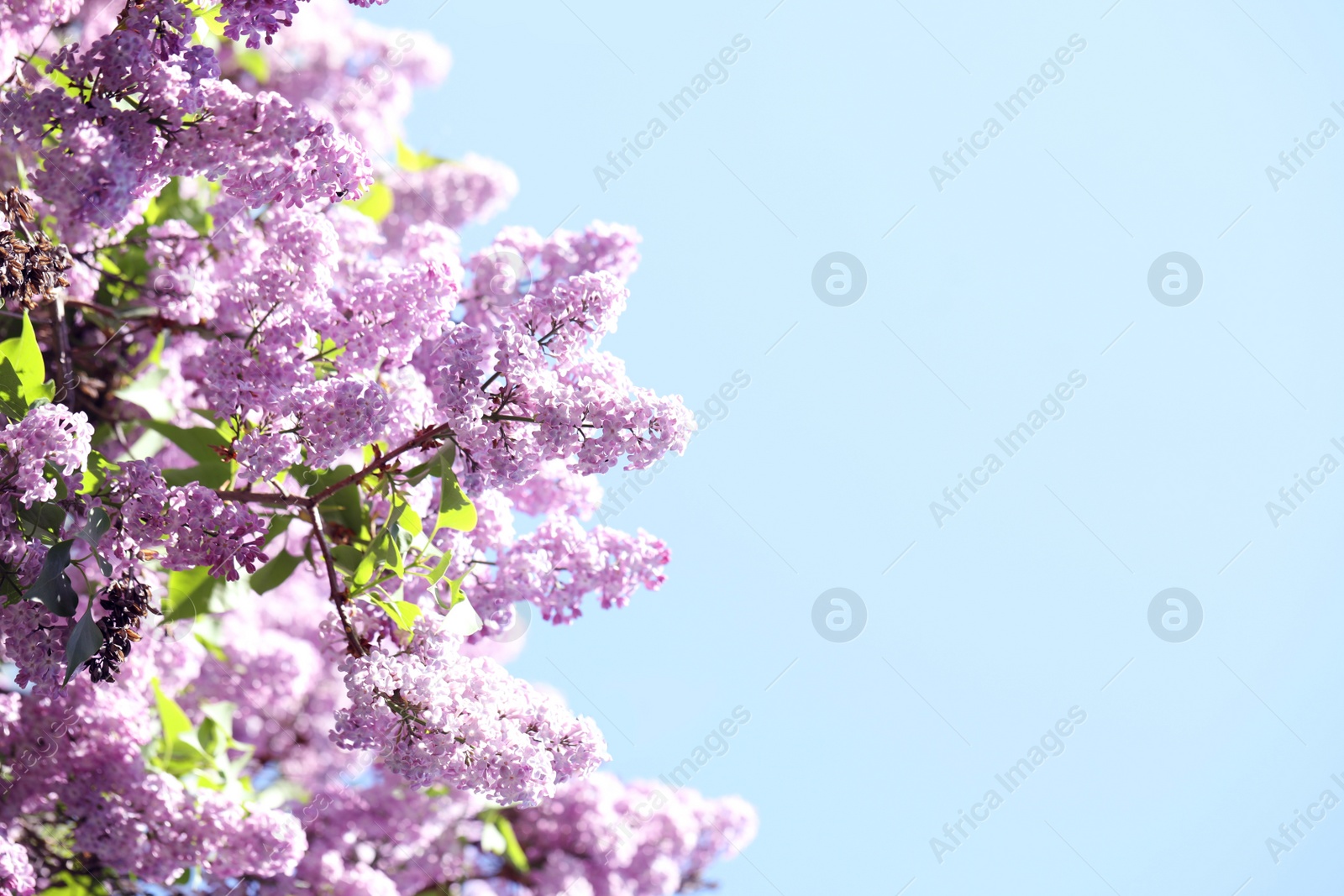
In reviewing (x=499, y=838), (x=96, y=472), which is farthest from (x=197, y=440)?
(x=499, y=838)

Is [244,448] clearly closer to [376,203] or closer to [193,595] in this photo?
[193,595]

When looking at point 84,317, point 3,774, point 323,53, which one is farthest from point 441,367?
point 323,53

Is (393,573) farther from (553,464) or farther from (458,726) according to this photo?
(553,464)

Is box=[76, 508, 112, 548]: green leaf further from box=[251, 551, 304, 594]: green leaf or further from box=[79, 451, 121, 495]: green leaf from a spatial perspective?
box=[251, 551, 304, 594]: green leaf

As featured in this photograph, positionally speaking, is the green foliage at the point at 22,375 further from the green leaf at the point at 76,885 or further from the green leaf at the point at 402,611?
the green leaf at the point at 76,885

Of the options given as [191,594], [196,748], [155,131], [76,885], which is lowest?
[76,885]

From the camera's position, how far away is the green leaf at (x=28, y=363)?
96.3 inches

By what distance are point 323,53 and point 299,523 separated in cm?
388

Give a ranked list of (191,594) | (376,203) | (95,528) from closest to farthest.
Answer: (95,528), (191,594), (376,203)

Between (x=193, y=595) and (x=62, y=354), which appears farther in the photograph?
(x=193, y=595)

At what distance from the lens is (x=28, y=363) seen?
8.07 ft

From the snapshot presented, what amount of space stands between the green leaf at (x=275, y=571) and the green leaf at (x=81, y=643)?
62 centimetres

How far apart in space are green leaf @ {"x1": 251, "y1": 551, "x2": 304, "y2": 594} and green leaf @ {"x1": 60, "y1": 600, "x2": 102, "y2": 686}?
24.2 inches

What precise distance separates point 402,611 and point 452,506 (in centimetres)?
31
